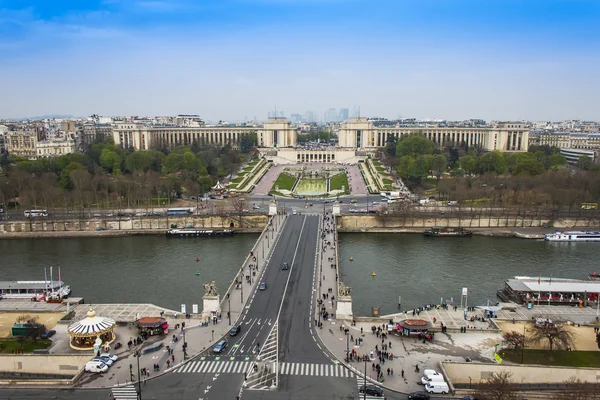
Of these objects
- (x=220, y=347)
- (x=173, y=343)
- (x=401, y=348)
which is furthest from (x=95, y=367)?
(x=401, y=348)

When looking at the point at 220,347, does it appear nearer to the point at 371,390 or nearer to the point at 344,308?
the point at 344,308

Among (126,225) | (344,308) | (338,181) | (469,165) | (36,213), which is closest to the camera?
(344,308)

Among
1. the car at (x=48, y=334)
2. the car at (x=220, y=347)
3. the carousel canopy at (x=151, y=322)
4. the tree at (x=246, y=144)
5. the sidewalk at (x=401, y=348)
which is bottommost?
the car at (x=48, y=334)

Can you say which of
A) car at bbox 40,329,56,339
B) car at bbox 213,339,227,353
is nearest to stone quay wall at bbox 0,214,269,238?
car at bbox 40,329,56,339

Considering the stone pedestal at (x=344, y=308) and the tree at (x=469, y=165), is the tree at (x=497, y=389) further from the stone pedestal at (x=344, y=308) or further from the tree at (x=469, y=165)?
the tree at (x=469, y=165)

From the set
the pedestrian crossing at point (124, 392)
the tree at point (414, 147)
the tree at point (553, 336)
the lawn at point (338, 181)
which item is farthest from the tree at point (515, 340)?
the tree at point (414, 147)

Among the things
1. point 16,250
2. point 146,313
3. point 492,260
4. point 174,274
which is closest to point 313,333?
point 146,313
